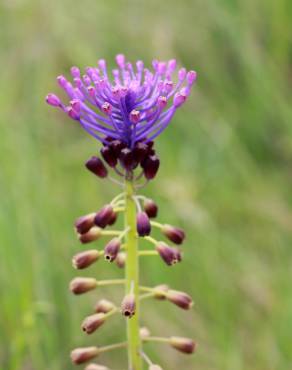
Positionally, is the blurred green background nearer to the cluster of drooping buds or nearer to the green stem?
the green stem

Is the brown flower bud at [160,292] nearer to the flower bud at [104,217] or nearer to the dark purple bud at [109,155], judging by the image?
the flower bud at [104,217]

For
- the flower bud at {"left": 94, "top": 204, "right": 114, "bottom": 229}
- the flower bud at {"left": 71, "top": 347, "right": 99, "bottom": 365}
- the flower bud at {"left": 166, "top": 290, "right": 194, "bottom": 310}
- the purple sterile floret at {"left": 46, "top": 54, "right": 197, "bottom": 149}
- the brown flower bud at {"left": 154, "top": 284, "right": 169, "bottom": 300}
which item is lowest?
the flower bud at {"left": 71, "top": 347, "right": 99, "bottom": 365}

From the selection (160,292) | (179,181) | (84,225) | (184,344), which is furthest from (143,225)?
(179,181)

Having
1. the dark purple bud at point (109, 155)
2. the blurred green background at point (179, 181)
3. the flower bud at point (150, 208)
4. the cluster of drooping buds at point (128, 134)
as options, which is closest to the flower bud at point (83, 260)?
the cluster of drooping buds at point (128, 134)

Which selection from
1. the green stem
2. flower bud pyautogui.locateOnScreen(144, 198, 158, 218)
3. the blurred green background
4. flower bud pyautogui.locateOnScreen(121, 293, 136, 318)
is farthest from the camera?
the blurred green background

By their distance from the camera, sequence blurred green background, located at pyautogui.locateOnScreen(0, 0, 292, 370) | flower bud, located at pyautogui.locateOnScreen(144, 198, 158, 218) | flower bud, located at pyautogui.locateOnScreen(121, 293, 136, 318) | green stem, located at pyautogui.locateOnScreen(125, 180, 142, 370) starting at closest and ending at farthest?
flower bud, located at pyautogui.locateOnScreen(121, 293, 136, 318) < green stem, located at pyautogui.locateOnScreen(125, 180, 142, 370) < flower bud, located at pyautogui.locateOnScreen(144, 198, 158, 218) < blurred green background, located at pyautogui.locateOnScreen(0, 0, 292, 370)

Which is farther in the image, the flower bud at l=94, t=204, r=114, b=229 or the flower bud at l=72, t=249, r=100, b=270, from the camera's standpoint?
the flower bud at l=72, t=249, r=100, b=270

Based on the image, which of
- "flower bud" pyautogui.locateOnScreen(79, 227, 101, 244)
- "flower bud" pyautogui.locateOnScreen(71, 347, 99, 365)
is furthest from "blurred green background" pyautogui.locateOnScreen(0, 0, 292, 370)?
"flower bud" pyautogui.locateOnScreen(79, 227, 101, 244)

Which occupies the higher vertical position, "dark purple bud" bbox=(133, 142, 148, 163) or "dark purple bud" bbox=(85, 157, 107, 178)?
"dark purple bud" bbox=(85, 157, 107, 178)
